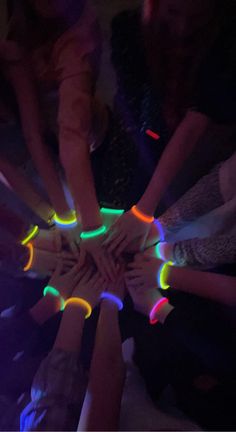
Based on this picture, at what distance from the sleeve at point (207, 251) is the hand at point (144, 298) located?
10cm

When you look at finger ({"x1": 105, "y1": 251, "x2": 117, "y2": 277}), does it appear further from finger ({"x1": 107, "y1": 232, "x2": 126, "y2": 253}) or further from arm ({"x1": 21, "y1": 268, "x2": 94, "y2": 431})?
arm ({"x1": 21, "y1": 268, "x2": 94, "y2": 431})

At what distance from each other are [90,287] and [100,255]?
9 centimetres

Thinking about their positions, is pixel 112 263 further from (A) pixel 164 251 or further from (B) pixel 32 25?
(B) pixel 32 25

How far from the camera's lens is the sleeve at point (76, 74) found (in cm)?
96

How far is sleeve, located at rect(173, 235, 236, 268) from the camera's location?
0.92m

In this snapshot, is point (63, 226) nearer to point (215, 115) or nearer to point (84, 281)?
point (84, 281)

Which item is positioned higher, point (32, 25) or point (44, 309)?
point (32, 25)

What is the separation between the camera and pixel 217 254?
935 mm

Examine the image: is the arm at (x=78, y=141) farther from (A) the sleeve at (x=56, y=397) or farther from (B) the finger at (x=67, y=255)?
(A) the sleeve at (x=56, y=397)

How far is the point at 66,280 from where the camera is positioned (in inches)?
42.0

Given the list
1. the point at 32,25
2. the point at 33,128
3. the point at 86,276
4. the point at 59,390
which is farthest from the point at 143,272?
the point at 32,25

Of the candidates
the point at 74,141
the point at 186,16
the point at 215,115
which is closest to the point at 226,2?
the point at 186,16

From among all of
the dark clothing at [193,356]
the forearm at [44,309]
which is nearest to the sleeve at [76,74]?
the forearm at [44,309]

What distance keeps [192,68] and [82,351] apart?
0.78m
